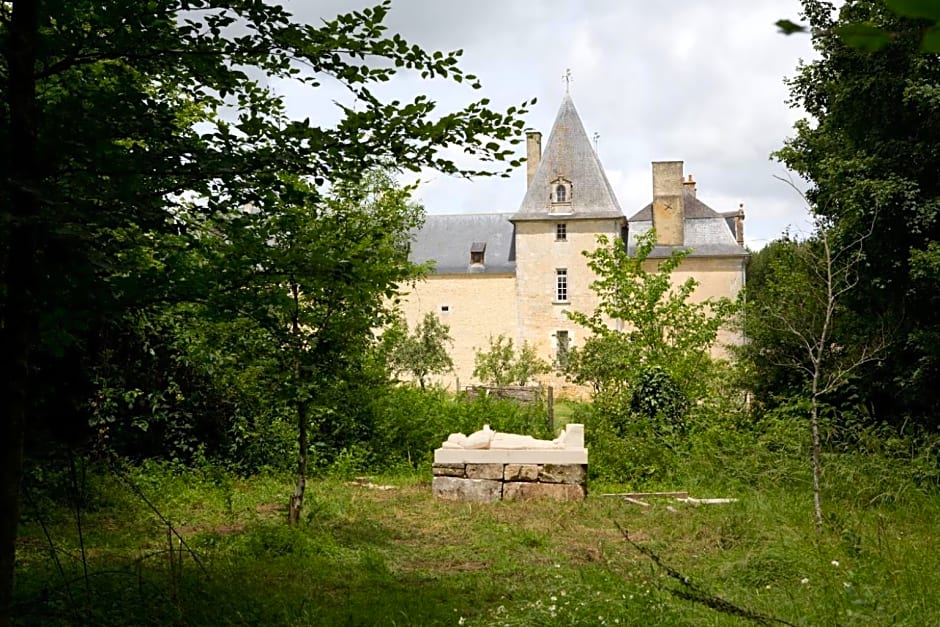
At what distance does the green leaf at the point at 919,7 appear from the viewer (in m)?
0.72

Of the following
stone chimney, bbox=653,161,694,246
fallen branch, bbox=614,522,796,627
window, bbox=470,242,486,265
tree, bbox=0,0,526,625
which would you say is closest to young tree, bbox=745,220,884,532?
fallen branch, bbox=614,522,796,627

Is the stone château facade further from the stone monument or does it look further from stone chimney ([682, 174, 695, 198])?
the stone monument

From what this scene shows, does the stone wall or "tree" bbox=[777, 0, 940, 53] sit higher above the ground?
"tree" bbox=[777, 0, 940, 53]

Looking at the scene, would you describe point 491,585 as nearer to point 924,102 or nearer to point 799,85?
point 924,102

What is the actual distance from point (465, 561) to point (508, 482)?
3.48 m

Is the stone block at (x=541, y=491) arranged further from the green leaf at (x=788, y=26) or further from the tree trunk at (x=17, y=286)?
the green leaf at (x=788, y=26)

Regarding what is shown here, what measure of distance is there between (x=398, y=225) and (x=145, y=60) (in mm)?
5108

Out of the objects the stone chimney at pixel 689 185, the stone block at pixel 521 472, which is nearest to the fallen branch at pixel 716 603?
the stone block at pixel 521 472

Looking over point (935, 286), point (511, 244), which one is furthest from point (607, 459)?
point (511, 244)

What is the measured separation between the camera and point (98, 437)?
34.9ft

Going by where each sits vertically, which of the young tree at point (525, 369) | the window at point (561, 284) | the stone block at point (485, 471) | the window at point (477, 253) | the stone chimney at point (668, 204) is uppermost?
the stone chimney at point (668, 204)

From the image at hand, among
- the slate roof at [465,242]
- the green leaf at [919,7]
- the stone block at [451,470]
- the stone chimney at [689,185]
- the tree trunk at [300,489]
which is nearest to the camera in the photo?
the green leaf at [919,7]

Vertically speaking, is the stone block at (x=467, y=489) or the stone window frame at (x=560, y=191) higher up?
the stone window frame at (x=560, y=191)

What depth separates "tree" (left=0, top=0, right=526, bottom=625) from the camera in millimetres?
3148
